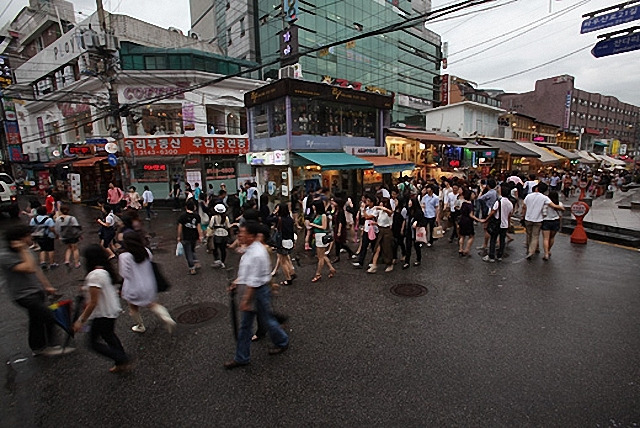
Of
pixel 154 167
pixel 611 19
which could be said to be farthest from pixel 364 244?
pixel 154 167

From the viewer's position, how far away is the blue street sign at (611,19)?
21.9 feet

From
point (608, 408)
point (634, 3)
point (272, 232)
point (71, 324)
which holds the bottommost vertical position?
point (608, 408)

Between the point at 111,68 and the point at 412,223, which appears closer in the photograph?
the point at 412,223

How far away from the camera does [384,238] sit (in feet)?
22.5

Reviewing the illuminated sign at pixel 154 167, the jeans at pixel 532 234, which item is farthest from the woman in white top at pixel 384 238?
the illuminated sign at pixel 154 167

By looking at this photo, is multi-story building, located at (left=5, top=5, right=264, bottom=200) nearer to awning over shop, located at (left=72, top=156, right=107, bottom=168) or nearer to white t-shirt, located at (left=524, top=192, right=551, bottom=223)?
awning over shop, located at (left=72, top=156, right=107, bottom=168)

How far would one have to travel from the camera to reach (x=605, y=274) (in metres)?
6.52

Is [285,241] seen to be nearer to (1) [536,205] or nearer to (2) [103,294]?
(2) [103,294]

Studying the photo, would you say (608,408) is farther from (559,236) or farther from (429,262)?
(559,236)

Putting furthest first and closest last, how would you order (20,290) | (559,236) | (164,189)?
(164,189)
(559,236)
(20,290)

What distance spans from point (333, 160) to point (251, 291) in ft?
35.7

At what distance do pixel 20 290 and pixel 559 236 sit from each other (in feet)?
43.3

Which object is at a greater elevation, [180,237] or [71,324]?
[180,237]

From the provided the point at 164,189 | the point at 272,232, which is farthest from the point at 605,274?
the point at 164,189
